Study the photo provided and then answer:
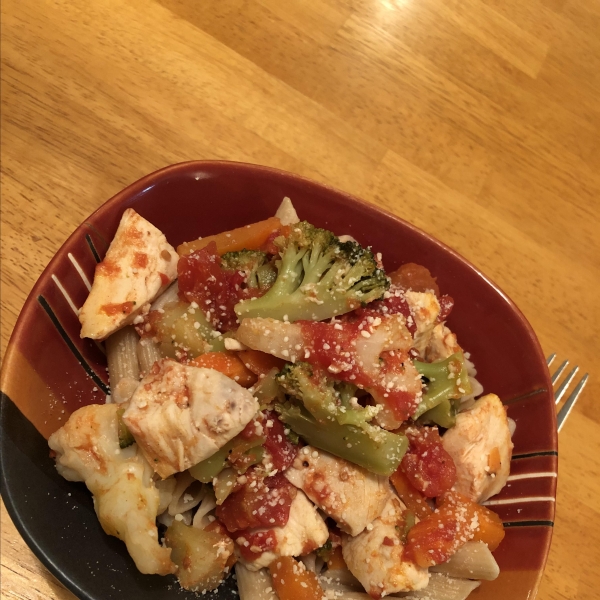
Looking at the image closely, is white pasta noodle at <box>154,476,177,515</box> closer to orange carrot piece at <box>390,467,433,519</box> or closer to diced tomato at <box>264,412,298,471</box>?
diced tomato at <box>264,412,298,471</box>

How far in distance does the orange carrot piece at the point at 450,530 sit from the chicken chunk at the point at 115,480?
2.43 feet

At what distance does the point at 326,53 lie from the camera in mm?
2600

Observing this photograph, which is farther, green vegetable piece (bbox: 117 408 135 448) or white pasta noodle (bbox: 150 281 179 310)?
white pasta noodle (bbox: 150 281 179 310)

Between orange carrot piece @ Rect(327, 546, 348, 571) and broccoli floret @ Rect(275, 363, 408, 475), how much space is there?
39 centimetres

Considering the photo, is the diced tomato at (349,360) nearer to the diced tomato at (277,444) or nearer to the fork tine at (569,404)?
the diced tomato at (277,444)

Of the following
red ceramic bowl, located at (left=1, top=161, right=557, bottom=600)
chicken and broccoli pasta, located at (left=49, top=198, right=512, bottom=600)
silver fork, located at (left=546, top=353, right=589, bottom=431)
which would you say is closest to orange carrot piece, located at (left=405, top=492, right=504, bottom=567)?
chicken and broccoli pasta, located at (left=49, top=198, right=512, bottom=600)

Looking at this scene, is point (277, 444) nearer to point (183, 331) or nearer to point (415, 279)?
point (183, 331)

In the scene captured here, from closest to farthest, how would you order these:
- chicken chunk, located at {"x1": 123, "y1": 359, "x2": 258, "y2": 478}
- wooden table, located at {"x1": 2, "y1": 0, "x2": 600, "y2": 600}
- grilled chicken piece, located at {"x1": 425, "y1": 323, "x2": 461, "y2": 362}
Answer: chicken chunk, located at {"x1": 123, "y1": 359, "x2": 258, "y2": 478}, grilled chicken piece, located at {"x1": 425, "y1": 323, "x2": 461, "y2": 362}, wooden table, located at {"x1": 2, "y1": 0, "x2": 600, "y2": 600}

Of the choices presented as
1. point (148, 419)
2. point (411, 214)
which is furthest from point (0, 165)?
point (411, 214)

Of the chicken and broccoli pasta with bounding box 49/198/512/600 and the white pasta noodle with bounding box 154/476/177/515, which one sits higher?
the chicken and broccoli pasta with bounding box 49/198/512/600

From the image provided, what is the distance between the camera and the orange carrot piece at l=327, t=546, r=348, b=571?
184cm

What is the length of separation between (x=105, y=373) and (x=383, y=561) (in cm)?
109

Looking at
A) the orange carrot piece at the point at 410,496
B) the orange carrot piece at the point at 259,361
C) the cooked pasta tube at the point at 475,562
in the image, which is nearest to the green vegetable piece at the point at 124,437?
the orange carrot piece at the point at 259,361

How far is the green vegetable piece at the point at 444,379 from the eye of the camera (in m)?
1.79
